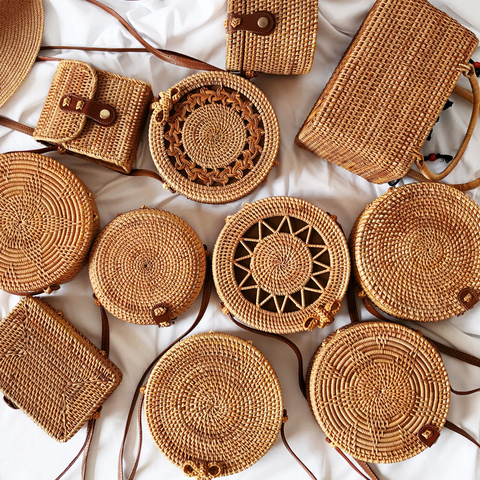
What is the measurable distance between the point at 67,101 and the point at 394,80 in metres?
0.90

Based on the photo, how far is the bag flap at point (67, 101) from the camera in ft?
3.89

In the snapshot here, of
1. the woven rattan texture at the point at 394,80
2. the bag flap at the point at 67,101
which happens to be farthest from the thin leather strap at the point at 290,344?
the bag flap at the point at 67,101

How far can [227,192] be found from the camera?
4.03 ft

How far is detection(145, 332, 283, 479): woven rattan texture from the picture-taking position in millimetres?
1200

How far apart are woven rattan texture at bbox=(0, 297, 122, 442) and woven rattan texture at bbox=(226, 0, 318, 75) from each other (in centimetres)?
93

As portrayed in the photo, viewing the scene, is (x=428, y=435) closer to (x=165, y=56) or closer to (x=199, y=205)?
(x=199, y=205)

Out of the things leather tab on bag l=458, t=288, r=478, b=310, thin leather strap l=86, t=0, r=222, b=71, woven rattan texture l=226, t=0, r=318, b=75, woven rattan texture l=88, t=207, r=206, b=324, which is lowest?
woven rattan texture l=88, t=207, r=206, b=324

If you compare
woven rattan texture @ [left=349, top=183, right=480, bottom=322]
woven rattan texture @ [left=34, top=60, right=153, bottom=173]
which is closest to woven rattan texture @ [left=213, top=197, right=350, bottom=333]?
woven rattan texture @ [left=349, top=183, right=480, bottom=322]

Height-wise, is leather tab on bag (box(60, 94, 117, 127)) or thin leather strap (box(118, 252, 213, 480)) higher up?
leather tab on bag (box(60, 94, 117, 127))

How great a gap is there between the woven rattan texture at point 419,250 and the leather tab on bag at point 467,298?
1 centimetres

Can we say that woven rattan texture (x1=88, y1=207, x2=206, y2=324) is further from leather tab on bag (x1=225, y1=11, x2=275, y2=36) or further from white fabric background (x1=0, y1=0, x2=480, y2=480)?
leather tab on bag (x1=225, y1=11, x2=275, y2=36)

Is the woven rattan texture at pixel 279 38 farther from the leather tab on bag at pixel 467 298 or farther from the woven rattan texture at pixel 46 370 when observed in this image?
the woven rattan texture at pixel 46 370

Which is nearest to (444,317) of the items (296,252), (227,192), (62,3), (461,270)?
(461,270)

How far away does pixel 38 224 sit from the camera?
3.96 feet
